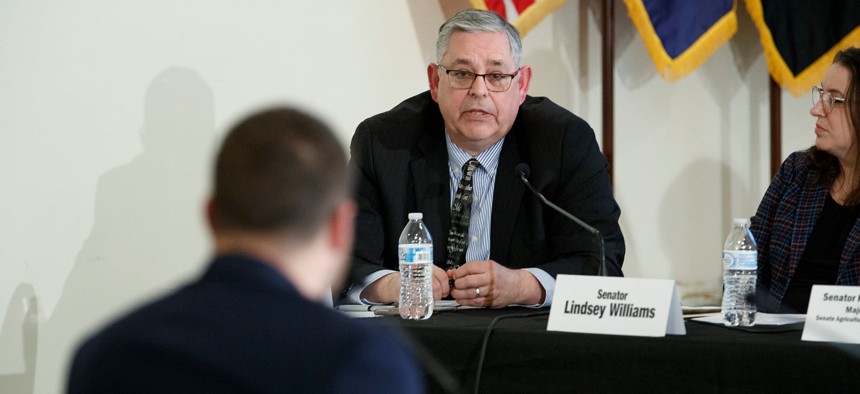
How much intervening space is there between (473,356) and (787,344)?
61cm

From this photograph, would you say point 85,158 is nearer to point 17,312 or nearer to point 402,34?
point 17,312

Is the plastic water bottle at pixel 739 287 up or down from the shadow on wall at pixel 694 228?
up

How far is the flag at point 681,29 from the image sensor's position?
433 cm

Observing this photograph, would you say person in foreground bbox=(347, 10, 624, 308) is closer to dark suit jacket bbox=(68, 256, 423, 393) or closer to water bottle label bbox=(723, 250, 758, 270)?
water bottle label bbox=(723, 250, 758, 270)

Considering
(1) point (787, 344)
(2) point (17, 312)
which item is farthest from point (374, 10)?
(1) point (787, 344)

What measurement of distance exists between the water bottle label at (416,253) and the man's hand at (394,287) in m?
0.12

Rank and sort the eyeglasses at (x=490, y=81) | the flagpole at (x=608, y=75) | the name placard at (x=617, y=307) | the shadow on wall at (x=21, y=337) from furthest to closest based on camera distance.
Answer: the flagpole at (x=608, y=75), the shadow on wall at (x=21, y=337), the eyeglasses at (x=490, y=81), the name placard at (x=617, y=307)

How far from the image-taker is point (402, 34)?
4.22 meters

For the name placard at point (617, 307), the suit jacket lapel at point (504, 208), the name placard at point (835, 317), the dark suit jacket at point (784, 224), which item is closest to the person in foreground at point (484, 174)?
the suit jacket lapel at point (504, 208)

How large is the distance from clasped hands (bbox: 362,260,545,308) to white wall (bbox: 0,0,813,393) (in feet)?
3.93

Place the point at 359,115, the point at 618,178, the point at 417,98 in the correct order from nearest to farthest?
the point at 417,98 → the point at 359,115 → the point at 618,178

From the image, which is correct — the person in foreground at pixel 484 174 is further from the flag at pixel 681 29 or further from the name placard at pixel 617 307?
the flag at pixel 681 29

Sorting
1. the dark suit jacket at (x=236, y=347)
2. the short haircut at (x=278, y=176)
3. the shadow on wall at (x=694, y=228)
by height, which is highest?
the short haircut at (x=278, y=176)

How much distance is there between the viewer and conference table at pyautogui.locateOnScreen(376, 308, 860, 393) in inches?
73.8
